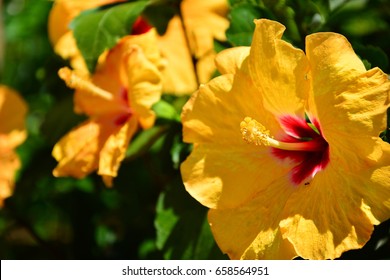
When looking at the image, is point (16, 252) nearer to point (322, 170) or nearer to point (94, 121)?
point (94, 121)

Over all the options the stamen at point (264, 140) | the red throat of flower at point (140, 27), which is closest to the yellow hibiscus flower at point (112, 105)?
the red throat of flower at point (140, 27)

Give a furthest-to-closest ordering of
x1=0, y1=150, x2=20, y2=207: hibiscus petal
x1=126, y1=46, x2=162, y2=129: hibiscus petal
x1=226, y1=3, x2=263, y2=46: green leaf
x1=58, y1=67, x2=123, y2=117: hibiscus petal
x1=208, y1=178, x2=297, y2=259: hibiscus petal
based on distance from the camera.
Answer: x1=0, y1=150, x2=20, y2=207: hibiscus petal
x1=58, y1=67, x2=123, y2=117: hibiscus petal
x1=126, y1=46, x2=162, y2=129: hibiscus petal
x1=226, y1=3, x2=263, y2=46: green leaf
x1=208, y1=178, x2=297, y2=259: hibiscus petal

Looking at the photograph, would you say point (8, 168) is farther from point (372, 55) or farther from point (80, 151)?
point (372, 55)

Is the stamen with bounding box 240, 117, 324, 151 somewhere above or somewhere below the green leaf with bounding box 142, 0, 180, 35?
below

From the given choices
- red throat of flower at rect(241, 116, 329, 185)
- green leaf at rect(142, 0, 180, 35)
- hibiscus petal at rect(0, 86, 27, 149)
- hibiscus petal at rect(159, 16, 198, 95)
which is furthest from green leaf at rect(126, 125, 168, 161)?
hibiscus petal at rect(0, 86, 27, 149)

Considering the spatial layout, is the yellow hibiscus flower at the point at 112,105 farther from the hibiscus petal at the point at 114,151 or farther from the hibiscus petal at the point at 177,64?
the hibiscus petal at the point at 177,64

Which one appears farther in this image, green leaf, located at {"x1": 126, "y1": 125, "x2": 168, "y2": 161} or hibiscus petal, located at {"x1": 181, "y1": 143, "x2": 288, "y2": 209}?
green leaf, located at {"x1": 126, "y1": 125, "x2": 168, "y2": 161}

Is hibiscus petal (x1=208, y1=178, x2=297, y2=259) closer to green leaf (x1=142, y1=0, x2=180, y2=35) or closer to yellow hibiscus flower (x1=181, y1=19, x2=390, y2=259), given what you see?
yellow hibiscus flower (x1=181, y1=19, x2=390, y2=259)
